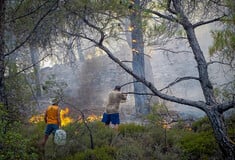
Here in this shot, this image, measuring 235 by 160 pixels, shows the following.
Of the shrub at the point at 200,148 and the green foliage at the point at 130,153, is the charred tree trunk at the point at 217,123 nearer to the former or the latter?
the shrub at the point at 200,148

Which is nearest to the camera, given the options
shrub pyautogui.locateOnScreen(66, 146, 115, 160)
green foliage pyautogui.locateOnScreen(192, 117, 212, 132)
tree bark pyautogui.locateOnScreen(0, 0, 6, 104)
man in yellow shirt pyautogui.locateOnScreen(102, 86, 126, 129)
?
tree bark pyautogui.locateOnScreen(0, 0, 6, 104)

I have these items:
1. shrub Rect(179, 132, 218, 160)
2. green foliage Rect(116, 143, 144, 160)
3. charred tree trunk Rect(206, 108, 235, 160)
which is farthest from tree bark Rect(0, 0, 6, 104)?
Result: charred tree trunk Rect(206, 108, 235, 160)

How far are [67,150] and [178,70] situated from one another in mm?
25680

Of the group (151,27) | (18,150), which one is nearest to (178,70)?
(151,27)

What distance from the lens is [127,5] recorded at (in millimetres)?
7801

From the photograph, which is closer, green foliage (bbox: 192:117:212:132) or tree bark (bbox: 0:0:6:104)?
tree bark (bbox: 0:0:6:104)

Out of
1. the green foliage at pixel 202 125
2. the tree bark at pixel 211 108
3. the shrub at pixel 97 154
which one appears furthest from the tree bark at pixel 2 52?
the green foliage at pixel 202 125

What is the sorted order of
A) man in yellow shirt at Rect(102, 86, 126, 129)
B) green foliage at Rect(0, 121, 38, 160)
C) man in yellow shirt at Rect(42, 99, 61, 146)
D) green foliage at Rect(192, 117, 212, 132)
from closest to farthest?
green foliage at Rect(0, 121, 38, 160) → man in yellow shirt at Rect(42, 99, 61, 146) → green foliage at Rect(192, 117, 212, 132) → man in yellow shirt at Rect(102, 86, 126, 129)

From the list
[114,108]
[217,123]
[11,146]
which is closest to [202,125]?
[114,108]

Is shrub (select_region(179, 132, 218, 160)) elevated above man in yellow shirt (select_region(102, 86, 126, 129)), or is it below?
below

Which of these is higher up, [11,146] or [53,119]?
[53,119]

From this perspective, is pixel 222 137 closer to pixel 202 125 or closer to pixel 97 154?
pixel 97 154

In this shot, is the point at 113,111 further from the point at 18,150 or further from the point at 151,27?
the point at 18,150

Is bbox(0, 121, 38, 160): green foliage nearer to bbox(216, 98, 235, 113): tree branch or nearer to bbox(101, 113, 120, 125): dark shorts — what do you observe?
bbox(216, 98, 235, 113): tree branch
